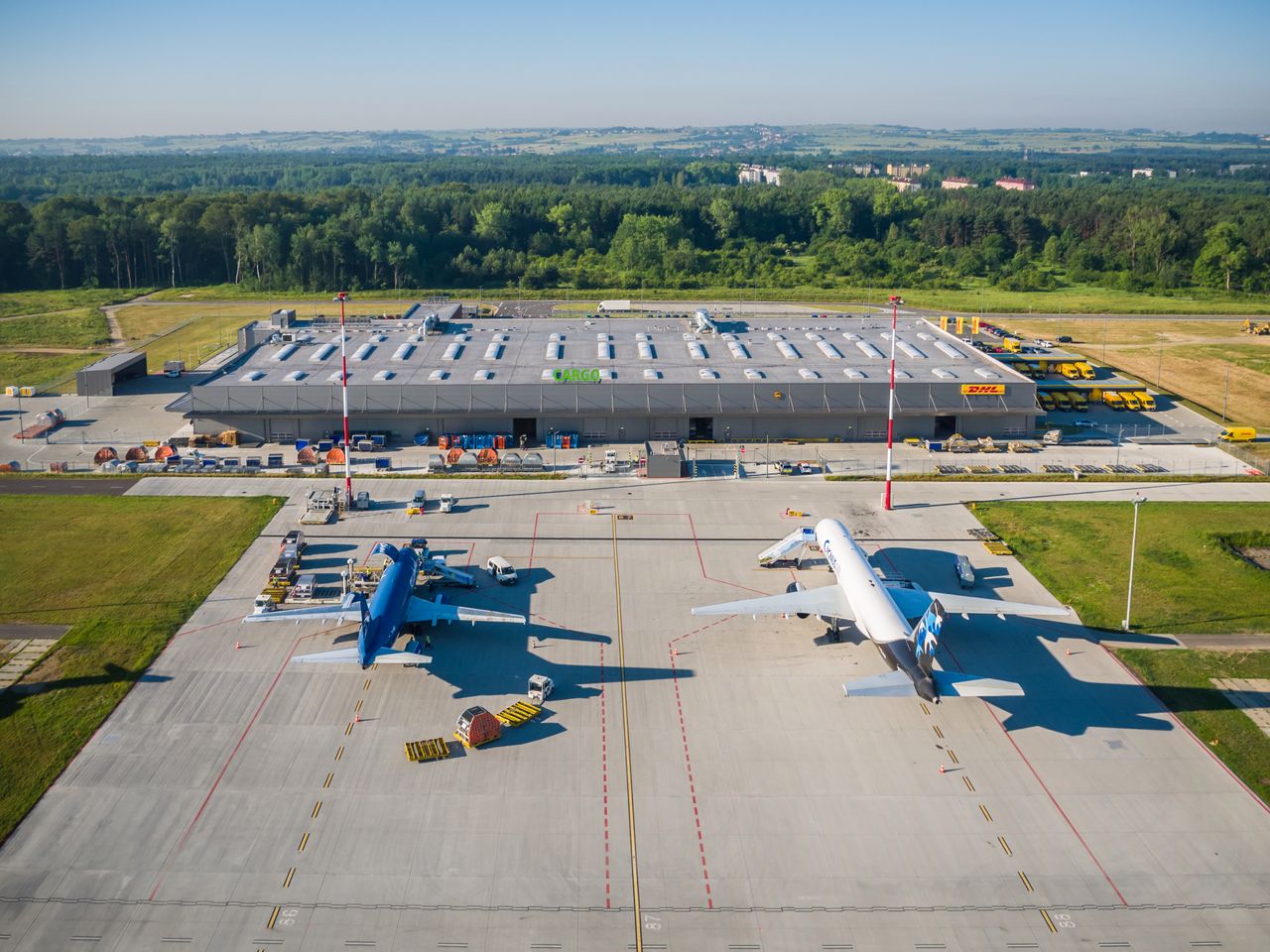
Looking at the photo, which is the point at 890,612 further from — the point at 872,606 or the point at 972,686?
the point at 972,686

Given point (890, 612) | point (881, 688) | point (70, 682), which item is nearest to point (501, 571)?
point (70, 682)

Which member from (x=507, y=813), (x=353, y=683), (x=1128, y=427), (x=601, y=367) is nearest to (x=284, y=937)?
(x=507, y=813)

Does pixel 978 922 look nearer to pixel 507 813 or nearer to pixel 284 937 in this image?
pixel 507 813

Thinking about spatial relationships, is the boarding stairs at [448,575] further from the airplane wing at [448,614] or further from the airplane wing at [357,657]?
the airplane wing at [357,657]

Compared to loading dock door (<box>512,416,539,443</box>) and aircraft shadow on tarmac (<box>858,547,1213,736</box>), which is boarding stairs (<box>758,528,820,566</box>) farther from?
loading dock door (<box>512,416,539,443</box>)

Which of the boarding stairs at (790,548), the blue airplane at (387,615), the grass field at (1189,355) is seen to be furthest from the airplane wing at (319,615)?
the grass field at (1189,355)

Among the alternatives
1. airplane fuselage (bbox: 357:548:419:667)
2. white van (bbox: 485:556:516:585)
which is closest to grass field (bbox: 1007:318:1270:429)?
white van (bbox: 485:556:516:585)
